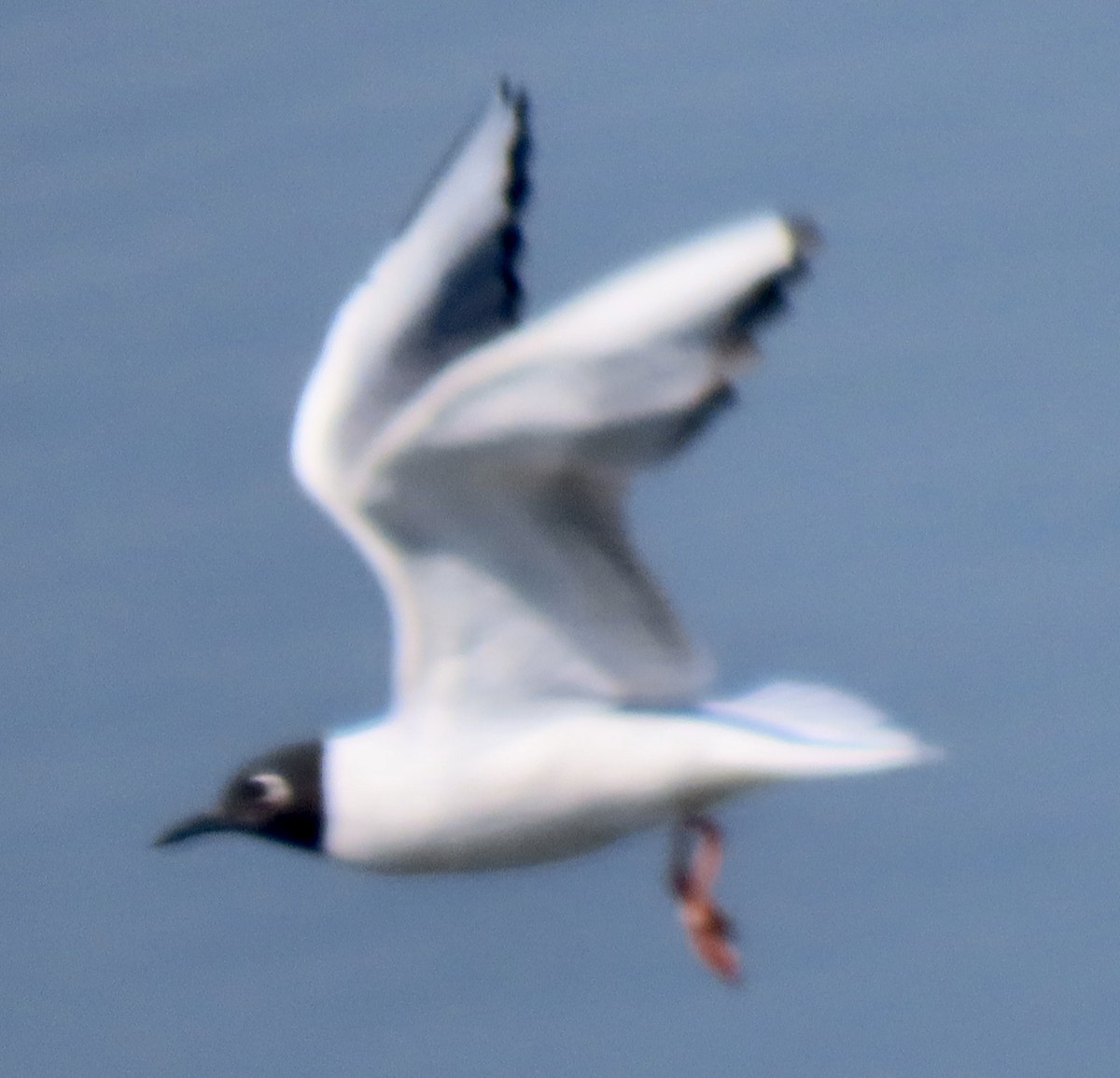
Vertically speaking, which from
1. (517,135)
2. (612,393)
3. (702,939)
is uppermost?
(517,135)

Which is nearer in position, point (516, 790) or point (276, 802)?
point (516, 790)

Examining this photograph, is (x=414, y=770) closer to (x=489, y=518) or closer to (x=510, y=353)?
(x=489, y=518)

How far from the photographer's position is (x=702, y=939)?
6.09 metres

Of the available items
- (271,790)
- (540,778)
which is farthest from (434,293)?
(271,790)

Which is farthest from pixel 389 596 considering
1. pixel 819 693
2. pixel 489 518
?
pixel 819 693

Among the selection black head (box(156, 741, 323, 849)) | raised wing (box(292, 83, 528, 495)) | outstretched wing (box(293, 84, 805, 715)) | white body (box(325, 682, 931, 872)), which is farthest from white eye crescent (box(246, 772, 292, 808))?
raised wing (box(292, 83, 528, 495))

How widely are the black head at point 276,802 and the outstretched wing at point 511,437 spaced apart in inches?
8.6

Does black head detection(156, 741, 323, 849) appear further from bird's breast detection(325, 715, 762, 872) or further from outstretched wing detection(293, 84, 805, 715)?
outstretched wing detection(293, 84, 805, 715)

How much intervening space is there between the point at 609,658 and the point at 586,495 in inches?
17.5

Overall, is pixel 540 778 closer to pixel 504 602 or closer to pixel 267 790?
pixel 504 602

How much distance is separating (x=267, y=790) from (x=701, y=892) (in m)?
0.62

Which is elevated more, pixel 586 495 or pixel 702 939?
pixel 586 495

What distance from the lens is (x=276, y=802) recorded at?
6145mm

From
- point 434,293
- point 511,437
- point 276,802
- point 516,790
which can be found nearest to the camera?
point 511,437
